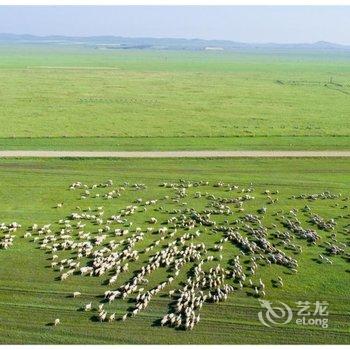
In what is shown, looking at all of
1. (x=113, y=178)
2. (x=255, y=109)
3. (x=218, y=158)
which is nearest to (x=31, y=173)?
(x=113, y=178)

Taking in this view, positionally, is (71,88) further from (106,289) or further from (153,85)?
(106,289)

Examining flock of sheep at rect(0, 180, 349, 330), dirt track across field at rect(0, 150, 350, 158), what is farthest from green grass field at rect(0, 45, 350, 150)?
flock of sheep at rect(0, 180, 349, 330)

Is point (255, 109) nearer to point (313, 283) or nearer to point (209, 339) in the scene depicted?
point (313, 283)

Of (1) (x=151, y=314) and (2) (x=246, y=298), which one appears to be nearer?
(1) (x=151, y=314)

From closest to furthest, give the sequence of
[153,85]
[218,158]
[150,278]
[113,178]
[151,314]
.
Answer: [151,314] < [150,278] < [113,178] < [218,158] < [153,85]

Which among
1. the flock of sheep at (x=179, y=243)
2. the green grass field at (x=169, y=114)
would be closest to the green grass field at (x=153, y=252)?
the flock of sheep at (x=179, y=243)

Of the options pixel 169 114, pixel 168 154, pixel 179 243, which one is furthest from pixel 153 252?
pixel 169 114

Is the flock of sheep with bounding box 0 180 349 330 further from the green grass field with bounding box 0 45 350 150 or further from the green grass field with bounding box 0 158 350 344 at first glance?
the green grass field with bounding box 0 45 350 150

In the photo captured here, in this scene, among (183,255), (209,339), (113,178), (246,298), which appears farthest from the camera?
(113,178)
